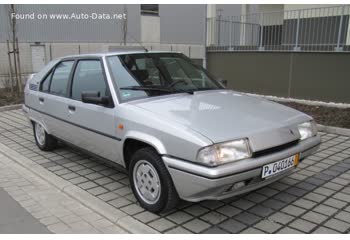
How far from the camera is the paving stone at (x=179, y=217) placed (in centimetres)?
333

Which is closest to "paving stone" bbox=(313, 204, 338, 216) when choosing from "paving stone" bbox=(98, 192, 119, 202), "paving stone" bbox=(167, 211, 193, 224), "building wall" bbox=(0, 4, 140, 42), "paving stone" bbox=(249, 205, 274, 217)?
"paving stone" bbox=(249, 205, 274, 217)

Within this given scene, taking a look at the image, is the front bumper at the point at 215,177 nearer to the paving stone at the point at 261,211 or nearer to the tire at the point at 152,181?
the tire at the point at 152,181

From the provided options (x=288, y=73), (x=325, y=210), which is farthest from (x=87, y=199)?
(x=288, y=73)

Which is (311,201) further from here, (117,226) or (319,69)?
(319,69)

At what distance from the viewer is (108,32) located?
24.0m

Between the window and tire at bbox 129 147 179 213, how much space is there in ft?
Result: 78.8

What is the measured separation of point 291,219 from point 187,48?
26.6 metres

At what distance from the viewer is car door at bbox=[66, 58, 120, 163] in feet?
12.7

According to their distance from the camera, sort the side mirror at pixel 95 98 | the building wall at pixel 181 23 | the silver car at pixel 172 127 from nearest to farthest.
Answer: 1. the silver car at pixel 172 127
2. the side mirror at pixel 95 98
3. the building wall at pixel 181 23

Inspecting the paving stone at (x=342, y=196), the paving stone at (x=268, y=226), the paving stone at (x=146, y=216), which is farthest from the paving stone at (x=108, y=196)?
the paving stone at (x=342, y=196)

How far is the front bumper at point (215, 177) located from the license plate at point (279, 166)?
43mm

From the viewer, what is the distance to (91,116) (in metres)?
4.11

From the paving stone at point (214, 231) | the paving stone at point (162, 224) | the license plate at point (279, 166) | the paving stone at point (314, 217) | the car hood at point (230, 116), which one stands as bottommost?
the paving stone at point (162, 224)

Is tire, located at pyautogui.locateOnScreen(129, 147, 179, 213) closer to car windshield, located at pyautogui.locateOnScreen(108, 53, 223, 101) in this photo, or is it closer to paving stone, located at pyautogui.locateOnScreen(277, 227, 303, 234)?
car windshield, located at pyautogui.locateOnScreen(108, 53, 223, 101)
